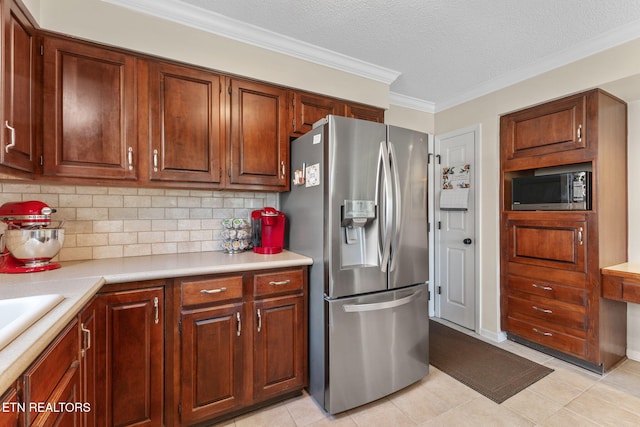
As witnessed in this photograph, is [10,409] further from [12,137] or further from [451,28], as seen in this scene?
[451,28]

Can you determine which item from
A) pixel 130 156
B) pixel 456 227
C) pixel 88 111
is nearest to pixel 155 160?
pixel 130 156

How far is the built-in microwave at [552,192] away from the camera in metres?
2.30

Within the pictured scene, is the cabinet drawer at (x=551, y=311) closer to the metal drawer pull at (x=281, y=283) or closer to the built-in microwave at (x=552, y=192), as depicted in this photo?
the built-in microwave at (x=552, y=192)

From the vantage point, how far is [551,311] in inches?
98.5

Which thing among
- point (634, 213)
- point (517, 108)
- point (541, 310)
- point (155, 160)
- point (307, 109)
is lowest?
point (541, 310)

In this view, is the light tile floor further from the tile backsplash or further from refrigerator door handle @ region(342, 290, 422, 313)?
the tile backsplash

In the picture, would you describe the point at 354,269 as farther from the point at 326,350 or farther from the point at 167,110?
the point at 167,110

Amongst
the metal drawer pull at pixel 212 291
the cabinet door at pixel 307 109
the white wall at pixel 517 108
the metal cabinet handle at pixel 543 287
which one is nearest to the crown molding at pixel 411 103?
the white wall at pixel 517 108

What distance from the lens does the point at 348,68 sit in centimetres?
253

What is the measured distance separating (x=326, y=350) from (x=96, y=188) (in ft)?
6.19

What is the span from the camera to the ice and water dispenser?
6.04 feet

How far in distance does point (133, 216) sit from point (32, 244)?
0.62m

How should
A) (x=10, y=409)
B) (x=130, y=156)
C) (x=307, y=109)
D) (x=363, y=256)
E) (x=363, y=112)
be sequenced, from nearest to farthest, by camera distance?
(x=10, y=409), (x=130, y=156), (x=363, y=256), (x=307, y=109), (x=363, y=112)

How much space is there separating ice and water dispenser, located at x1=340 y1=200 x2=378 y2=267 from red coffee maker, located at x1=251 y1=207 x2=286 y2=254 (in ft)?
1.92
